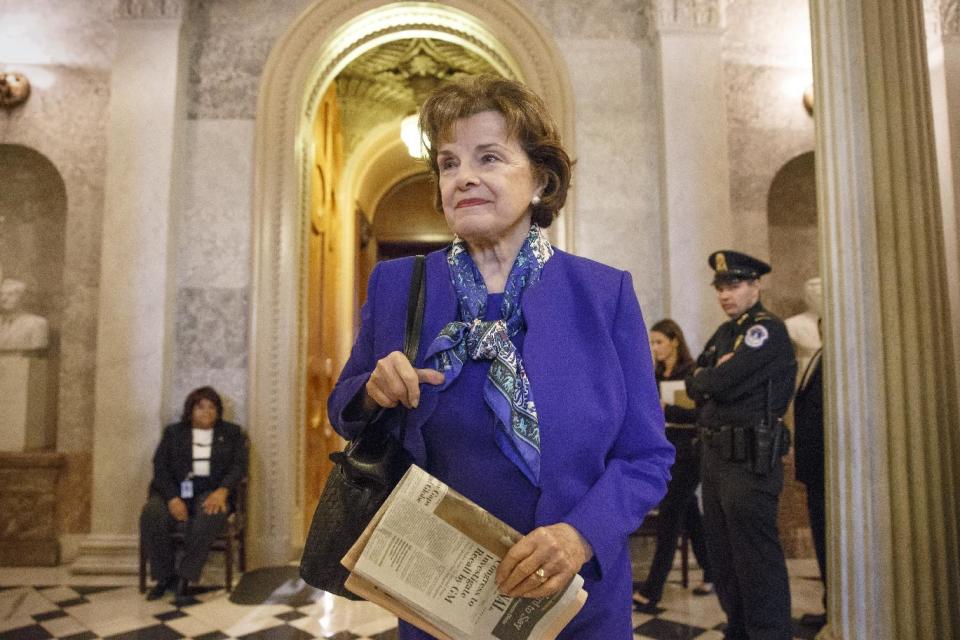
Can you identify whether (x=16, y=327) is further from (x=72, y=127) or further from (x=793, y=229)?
(x=793, y=229)

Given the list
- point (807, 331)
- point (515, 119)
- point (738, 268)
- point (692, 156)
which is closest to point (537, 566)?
point (515, 119)

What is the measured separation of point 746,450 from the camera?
131 inches

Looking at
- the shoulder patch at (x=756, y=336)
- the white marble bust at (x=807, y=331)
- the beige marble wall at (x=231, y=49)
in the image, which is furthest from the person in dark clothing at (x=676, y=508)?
the beige marble wall at (x=231, y=49)

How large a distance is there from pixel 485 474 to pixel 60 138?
5.92 m

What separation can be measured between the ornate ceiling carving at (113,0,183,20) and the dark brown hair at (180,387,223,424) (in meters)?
2.88

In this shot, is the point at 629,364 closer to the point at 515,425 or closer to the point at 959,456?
the point at 515,425

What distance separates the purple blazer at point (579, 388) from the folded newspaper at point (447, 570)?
4.3 inches

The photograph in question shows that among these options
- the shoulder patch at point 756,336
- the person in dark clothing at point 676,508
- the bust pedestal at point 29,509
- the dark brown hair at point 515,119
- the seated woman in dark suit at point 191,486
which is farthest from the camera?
the bust pedestal at point 29,509

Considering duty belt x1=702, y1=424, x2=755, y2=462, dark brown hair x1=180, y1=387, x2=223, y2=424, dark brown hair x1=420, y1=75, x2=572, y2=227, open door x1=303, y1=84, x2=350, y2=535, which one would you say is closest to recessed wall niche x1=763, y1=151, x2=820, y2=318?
duty belt x1=702, y1=424, x2=755, y2=462

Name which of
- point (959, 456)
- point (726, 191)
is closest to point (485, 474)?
point (959, 456)

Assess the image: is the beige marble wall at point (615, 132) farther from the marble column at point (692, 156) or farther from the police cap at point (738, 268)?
the police cap at point (738, 268)

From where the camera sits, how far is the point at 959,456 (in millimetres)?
2863

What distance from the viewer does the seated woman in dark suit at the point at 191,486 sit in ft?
15.1

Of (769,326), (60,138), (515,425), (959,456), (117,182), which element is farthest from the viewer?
(60,138)
